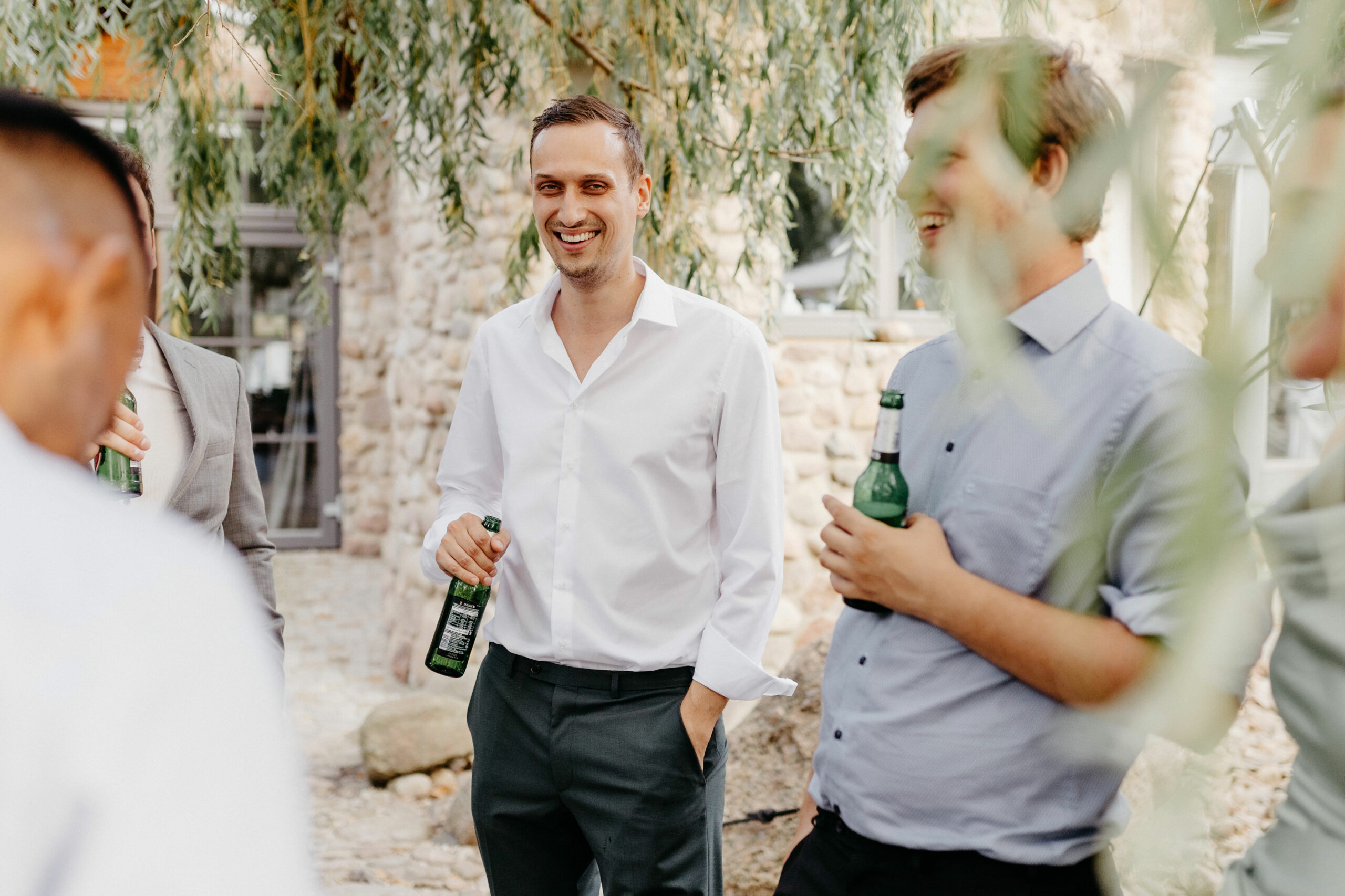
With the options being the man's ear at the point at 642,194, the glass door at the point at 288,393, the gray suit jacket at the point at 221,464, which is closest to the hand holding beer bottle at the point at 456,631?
the gray suit jacket at the point at 221,464

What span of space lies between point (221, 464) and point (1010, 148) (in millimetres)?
1570

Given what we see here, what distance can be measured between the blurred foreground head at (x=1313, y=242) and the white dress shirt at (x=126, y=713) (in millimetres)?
541

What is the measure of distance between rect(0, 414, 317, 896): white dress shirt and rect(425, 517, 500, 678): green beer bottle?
5.00 ft

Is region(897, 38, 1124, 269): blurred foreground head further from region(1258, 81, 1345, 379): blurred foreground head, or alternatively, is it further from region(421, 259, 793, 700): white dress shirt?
region(421, 259, 793, 700): white dress shirt

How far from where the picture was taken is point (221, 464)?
1.91 metres

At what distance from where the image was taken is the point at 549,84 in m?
3.59

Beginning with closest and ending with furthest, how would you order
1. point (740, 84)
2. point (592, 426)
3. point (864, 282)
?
point (592, 426)
point (740, 84)
point (864, 282)

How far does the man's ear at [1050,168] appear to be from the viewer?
0.90 meters

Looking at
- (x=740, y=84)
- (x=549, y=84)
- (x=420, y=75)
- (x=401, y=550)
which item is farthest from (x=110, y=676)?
(x=401, y=550)

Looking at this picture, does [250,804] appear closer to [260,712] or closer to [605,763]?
[260,712]

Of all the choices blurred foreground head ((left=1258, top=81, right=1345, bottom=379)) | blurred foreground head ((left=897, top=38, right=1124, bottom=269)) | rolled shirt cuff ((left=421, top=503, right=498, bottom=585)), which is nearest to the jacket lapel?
rolled shirt cuff ((left=421, top=503, right=498, bottom=585))

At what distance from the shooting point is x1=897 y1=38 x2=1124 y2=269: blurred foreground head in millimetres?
743

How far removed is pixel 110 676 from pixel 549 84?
3.46 m

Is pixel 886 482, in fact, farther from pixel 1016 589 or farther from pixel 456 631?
pixel 456 631
